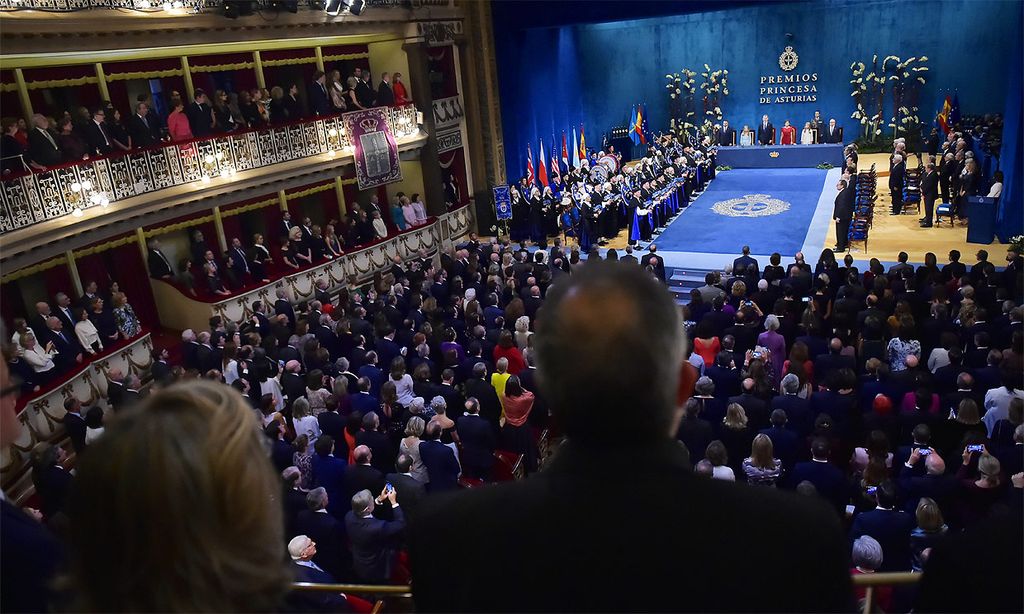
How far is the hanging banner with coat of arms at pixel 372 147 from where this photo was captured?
1730 centimetres

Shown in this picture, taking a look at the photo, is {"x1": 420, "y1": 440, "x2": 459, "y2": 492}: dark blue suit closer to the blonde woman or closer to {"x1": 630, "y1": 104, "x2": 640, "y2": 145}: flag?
the blonde woman

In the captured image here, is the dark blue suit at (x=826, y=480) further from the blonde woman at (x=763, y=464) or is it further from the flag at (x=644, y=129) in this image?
the flag at (x=644, y=129)

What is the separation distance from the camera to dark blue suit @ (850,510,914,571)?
217 inches

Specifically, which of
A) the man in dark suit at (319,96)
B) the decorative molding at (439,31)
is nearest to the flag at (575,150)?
the decorative molding at (439,31)

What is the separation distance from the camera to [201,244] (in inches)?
595

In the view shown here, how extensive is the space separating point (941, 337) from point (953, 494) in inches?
118

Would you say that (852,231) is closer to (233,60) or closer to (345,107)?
(345,107)

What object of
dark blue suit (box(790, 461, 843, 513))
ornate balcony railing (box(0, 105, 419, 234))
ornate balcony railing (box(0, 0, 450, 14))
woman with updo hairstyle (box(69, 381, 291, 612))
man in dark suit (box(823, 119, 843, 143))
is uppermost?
ornate balcony railing (box(0, 0, 450, 14))

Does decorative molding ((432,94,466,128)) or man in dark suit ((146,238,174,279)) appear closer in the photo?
man in dark suit ((146,238,174,279))

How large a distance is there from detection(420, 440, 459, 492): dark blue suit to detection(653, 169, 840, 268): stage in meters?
10.7

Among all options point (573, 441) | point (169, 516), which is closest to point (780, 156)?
point (573, 441)

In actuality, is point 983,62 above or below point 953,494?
above

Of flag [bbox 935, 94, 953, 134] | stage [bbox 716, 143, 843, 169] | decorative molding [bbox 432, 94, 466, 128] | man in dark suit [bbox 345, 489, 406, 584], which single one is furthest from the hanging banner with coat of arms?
flag [bbox 935, 94, 953, 134]

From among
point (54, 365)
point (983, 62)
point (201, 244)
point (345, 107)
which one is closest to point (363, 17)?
point (345, 107)
